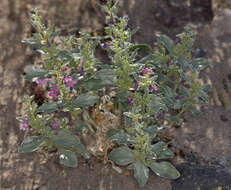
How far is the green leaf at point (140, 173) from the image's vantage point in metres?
2.79

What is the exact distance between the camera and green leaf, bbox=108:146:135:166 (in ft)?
9.65

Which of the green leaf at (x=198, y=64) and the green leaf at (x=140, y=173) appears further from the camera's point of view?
the green leaf at (x=198, y=64)

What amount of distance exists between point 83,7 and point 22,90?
163cm

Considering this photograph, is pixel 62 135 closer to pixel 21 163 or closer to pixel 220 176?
pixel 21 163

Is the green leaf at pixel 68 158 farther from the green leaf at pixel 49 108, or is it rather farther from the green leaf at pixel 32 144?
the green leaf at pixel 49 108

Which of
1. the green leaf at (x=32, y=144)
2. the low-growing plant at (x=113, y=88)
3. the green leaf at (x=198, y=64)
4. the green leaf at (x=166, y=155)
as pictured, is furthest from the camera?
the green leaf at (x=198, y=64)

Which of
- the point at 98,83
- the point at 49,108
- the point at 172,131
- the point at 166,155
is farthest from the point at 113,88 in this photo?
the point at 172,131

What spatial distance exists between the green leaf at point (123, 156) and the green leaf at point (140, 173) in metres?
0.08

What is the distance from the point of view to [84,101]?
2.92m

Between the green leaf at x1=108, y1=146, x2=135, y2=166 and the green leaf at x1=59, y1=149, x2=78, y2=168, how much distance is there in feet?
1.15

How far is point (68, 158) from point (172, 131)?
53.9 inches

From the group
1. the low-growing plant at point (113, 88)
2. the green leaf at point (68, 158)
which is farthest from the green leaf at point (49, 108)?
the green leaf at point (68, 158)

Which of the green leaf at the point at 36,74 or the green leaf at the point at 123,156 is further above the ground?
the green leaf at the point at 36,74

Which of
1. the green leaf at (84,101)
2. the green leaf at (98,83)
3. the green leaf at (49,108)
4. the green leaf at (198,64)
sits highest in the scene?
the green leaf at (198,64)
